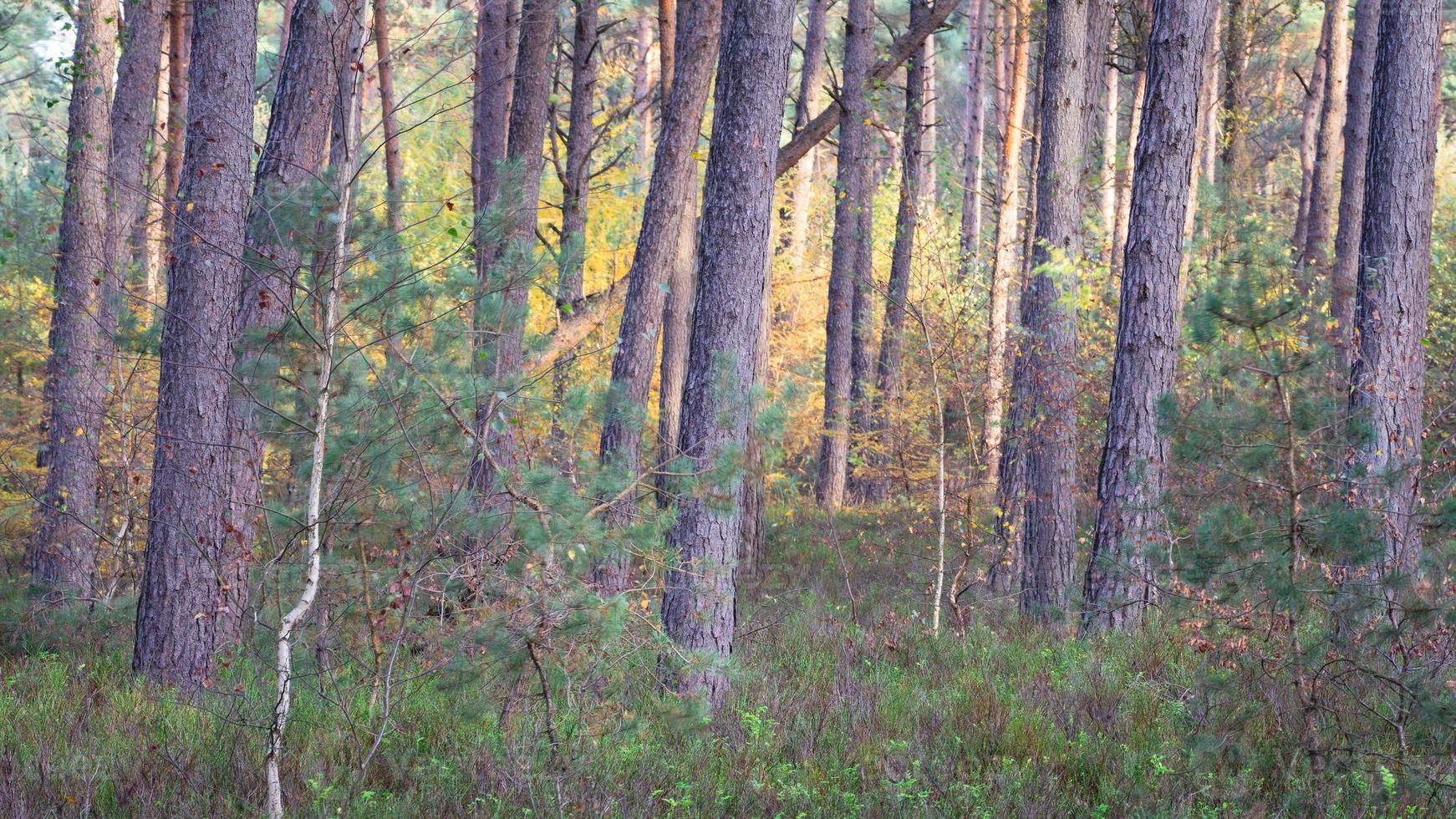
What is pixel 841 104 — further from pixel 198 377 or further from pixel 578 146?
pixel 198 377

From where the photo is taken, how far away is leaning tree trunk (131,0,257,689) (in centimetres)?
647

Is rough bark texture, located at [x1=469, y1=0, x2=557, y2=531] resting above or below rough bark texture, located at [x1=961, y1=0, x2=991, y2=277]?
below

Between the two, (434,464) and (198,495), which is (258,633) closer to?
(434,464)

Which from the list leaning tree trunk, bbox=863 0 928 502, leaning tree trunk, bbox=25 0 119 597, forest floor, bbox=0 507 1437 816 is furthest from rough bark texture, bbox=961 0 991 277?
forest floor, bbox=0 507 1437 816

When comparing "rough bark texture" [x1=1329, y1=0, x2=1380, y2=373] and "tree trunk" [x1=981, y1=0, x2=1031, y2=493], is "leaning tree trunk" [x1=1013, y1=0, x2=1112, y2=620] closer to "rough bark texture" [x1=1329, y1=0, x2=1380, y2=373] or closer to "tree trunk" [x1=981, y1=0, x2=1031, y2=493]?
"tree trunk" [x1=981, y1=0, x2=1031, y2=493]

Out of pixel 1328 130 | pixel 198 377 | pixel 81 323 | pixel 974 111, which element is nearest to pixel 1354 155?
pixel 1328 130

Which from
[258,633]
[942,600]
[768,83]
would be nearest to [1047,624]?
[942,600]

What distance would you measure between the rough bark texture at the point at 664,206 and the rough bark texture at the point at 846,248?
3396 mm

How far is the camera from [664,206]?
10047 millimetres

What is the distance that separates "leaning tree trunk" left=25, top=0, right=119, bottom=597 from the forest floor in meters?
2.38

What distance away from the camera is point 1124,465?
27.3 feet

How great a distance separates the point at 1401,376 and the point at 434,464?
25.6 ft

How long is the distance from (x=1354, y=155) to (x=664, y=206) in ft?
32.1

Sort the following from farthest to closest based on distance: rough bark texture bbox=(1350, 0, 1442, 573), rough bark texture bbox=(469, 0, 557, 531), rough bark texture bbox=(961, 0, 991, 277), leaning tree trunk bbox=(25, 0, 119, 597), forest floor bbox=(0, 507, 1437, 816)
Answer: rough bark texture bbox=(961, 0, 991, 277) < leaning tree trunk bbox=(25, 0, 119, 597) < rough bark texture bbox=(1350, 0, 1442, 573) < rough bark texture bbox=(469, 0, 557, 531) < forest floor bbox=(0, 507, 1437, 816)
